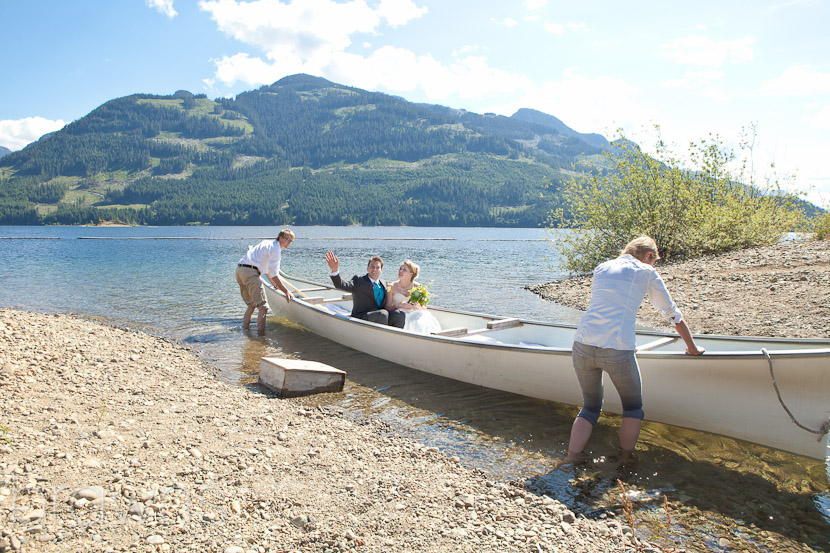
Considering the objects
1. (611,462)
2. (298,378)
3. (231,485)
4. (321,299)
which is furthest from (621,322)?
(321,299)

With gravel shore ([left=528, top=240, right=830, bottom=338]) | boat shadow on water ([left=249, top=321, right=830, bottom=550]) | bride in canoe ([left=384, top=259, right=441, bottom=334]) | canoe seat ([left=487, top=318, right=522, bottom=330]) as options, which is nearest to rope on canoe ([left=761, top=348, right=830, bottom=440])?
boat shadow on water ([left=249, top=321, right=830, bottom=550])

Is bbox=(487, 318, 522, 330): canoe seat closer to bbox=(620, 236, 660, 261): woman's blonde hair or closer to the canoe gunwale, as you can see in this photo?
the canoe gunwale

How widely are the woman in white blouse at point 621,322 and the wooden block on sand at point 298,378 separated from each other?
4.02 meters

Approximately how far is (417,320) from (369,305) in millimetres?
A: 976

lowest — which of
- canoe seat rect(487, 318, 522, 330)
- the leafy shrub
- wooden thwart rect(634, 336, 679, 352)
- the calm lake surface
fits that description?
the calm lake surface

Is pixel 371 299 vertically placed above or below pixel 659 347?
above

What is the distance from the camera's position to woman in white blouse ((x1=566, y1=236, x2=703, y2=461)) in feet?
15.2

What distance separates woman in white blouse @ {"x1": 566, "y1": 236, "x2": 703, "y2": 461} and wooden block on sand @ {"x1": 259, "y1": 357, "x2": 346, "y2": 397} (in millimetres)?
4017

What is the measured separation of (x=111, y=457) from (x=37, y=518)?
3.72ft

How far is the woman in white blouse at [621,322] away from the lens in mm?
4645

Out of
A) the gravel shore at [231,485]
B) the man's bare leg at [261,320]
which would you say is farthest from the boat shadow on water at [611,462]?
the man's bare leg at [261,320]

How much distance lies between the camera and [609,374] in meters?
4.79

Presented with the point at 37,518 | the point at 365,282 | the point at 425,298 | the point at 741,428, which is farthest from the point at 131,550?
the point at 425,298

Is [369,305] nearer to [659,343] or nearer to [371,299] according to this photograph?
[371,299]
